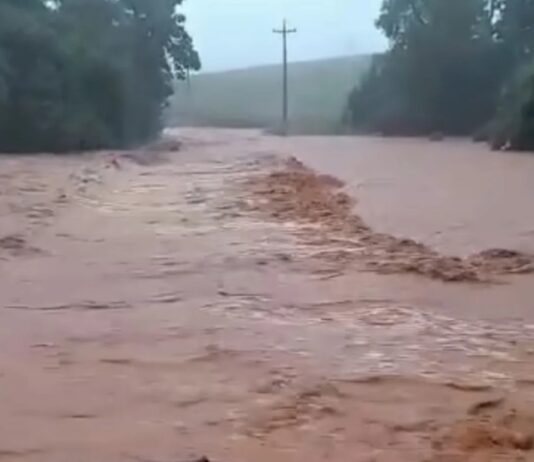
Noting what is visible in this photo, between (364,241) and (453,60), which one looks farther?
(453,60)

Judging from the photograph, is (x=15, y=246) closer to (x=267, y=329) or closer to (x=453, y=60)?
(x=267, y=329)

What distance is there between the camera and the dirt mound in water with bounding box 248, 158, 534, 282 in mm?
8719

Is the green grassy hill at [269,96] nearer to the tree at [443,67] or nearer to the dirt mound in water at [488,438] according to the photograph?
the tree at [443,67]

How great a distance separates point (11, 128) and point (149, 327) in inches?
760

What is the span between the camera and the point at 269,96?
151ft

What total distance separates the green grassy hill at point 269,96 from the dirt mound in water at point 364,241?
23.3m

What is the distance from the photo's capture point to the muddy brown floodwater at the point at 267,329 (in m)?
4.62

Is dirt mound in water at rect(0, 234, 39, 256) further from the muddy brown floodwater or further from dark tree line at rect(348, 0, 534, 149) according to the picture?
dark tree line at rect(348, 0, 534, 149)

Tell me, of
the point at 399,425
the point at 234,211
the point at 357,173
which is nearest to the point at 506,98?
the point at 357,173

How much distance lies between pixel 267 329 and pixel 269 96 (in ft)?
131

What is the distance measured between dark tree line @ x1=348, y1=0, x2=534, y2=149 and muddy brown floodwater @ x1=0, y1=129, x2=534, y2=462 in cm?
2004

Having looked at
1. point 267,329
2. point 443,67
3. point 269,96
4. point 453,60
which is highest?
point 453,60

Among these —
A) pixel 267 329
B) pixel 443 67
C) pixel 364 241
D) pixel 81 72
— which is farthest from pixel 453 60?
pixel 267 329

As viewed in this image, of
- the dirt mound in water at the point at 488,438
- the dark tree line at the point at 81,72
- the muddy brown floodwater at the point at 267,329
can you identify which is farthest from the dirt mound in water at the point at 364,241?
the dark tree line at the point at 81,72
